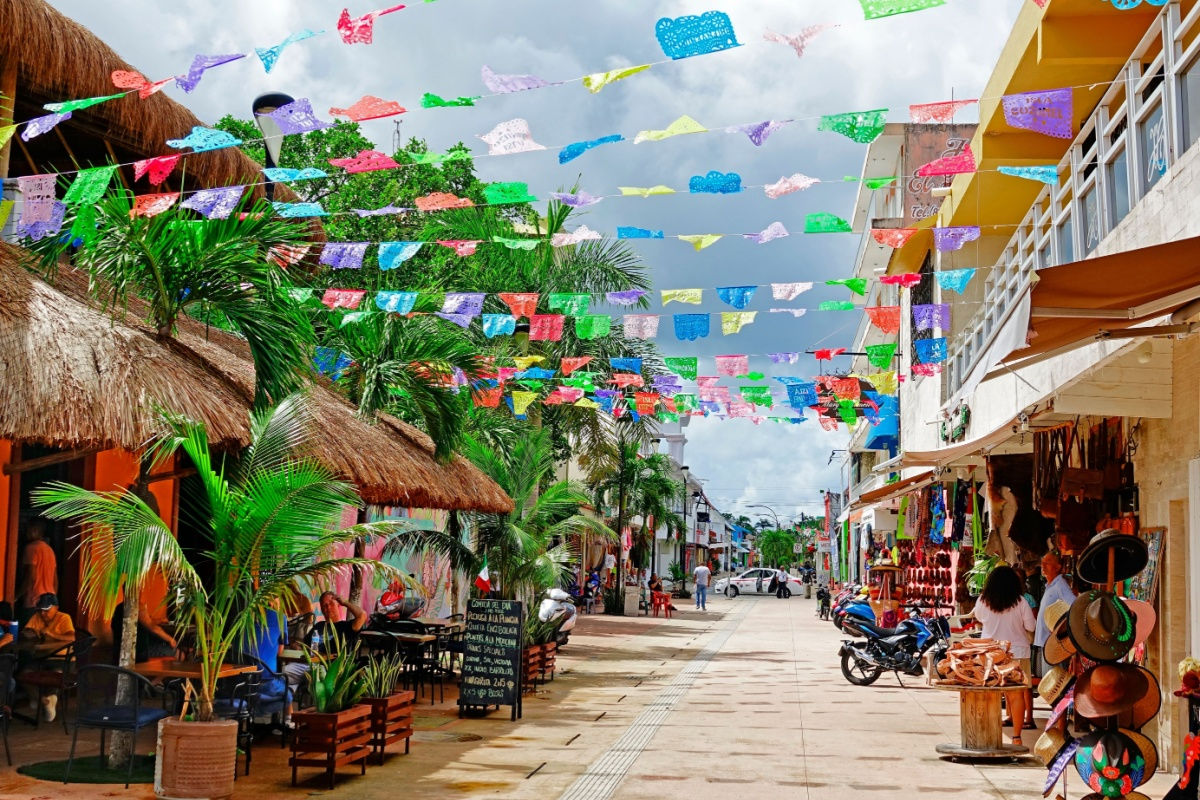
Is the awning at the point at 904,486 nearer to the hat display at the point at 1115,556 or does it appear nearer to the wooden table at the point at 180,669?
the hat display at the point at 1115,556

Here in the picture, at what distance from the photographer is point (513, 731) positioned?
12.0m

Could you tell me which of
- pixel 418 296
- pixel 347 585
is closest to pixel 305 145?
pixel 347 585

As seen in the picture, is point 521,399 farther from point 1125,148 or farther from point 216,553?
point 1125,148

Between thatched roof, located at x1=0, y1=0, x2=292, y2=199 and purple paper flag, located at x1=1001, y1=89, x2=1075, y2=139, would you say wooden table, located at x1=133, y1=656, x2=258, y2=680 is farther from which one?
Result: purple paper flag, located at x1=1001, y1=89, x2=1075, y2=139

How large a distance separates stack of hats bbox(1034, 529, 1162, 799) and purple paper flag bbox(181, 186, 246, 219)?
8.72 metres

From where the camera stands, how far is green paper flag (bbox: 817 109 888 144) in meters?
10.3

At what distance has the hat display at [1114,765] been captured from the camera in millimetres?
6750

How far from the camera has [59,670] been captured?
10.8 meters

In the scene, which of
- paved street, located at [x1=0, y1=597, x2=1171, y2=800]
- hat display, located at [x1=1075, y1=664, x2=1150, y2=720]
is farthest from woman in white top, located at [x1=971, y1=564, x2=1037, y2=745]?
hat display, located at [x1=1075, y1=664, x2=1150, y2=720]

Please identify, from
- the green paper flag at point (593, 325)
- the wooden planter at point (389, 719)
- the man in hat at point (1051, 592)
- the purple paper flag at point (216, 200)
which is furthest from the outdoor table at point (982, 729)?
the purple paper flag at point (216, 200)

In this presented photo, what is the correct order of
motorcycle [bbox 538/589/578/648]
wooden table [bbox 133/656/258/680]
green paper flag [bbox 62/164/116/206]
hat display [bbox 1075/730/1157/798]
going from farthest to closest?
motorcycle [bbox 538/589/578/648], green paper flag [bbox 62/164/116/206], wooden table [bbox 133/656/258/680], hat display [bbox 1075/730/1157/798]

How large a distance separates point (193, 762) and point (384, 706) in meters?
2.17

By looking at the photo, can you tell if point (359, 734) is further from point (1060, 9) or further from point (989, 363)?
point (1060, 9)

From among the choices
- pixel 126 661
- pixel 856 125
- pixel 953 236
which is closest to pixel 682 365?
pixel 953 236
